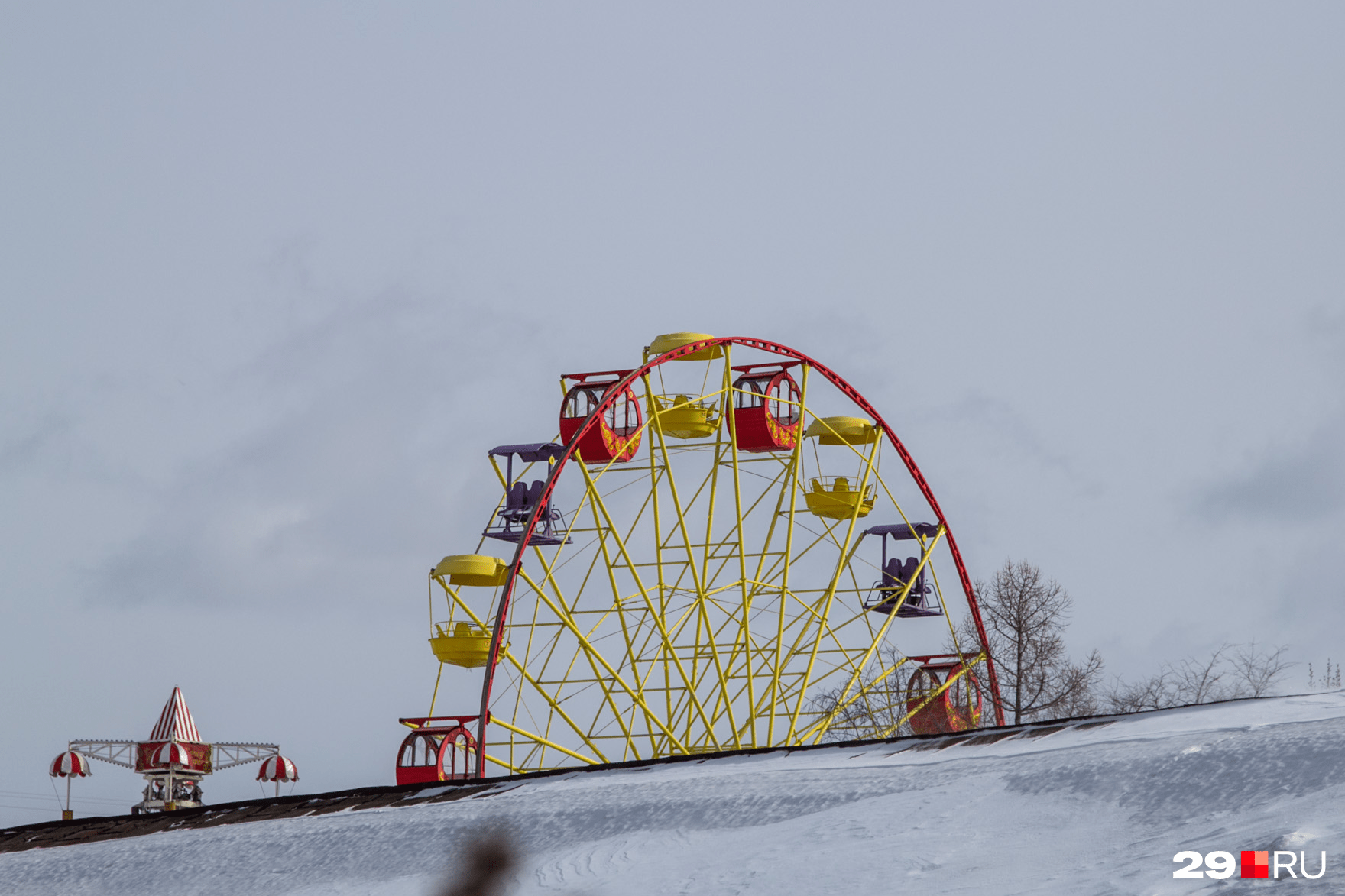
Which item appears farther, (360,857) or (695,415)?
(695,415)

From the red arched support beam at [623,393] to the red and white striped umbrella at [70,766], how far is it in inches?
851

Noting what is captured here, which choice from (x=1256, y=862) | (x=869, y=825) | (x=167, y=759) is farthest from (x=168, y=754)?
(x=1256, y=862)

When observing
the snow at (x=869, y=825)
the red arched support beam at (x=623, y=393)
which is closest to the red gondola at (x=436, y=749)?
the red arched support beam at (x=623, y=393)

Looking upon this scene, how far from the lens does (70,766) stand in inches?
1572

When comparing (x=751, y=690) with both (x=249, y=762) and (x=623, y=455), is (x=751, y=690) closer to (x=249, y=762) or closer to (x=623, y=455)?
(x=623, y=455)

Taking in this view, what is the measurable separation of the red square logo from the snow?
0.05m

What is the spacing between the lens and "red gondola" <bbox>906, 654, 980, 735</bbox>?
28562 millimetres

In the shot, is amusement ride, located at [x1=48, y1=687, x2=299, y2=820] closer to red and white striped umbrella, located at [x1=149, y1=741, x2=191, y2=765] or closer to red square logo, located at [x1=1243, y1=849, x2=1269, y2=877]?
red and white striped umbrella, located at [x1=149, y1=741, x2=191, y2=765]

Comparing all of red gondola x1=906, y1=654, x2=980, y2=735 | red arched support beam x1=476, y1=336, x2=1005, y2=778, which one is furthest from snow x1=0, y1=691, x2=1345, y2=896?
red gondola x1=906, y1=654, x2=980, y2=735

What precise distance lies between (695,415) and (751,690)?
4387mm

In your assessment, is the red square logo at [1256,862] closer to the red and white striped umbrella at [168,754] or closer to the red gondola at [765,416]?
the red gondola at [765,416]

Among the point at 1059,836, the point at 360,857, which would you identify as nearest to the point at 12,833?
the point at 360,857

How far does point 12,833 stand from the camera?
10.4 metres

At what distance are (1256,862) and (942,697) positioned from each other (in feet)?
79.2
